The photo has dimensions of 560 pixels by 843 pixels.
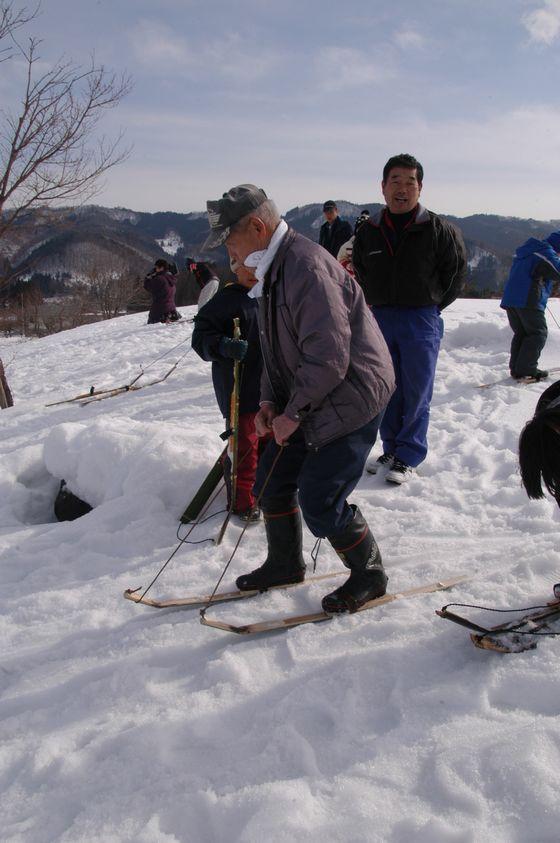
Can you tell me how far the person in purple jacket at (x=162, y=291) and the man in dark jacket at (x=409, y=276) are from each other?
11787 millimetres

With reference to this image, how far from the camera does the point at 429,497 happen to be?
12.8 ft

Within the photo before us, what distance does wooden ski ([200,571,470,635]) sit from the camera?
247 centimetres

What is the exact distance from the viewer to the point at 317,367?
2.12m

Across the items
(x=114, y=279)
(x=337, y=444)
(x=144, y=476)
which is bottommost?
(x=144, y=476)

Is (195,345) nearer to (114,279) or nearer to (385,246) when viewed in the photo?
(385,246)

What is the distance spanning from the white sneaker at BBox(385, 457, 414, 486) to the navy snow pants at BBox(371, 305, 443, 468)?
0.12 feet

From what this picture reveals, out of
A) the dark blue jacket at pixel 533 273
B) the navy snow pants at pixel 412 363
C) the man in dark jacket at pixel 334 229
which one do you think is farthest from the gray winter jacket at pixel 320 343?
the man in dark jacket at pixel 334 229

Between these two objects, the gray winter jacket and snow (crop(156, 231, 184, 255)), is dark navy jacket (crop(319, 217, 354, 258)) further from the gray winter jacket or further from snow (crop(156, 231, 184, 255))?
snow (crop(156, 231, 184, 255))

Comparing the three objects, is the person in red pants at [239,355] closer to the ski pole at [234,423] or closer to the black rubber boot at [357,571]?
the ski pole at [234,423]

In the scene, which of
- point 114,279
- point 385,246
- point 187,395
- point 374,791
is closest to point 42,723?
point 374,791

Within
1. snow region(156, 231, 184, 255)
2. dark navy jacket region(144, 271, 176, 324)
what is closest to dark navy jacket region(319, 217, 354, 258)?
dark navy jacket region(144, 271, 176, 324)

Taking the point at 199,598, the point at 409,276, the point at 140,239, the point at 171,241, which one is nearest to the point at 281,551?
the point at 199,598

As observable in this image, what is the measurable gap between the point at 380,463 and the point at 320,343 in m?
2.52

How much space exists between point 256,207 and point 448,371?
5903 millimetres
